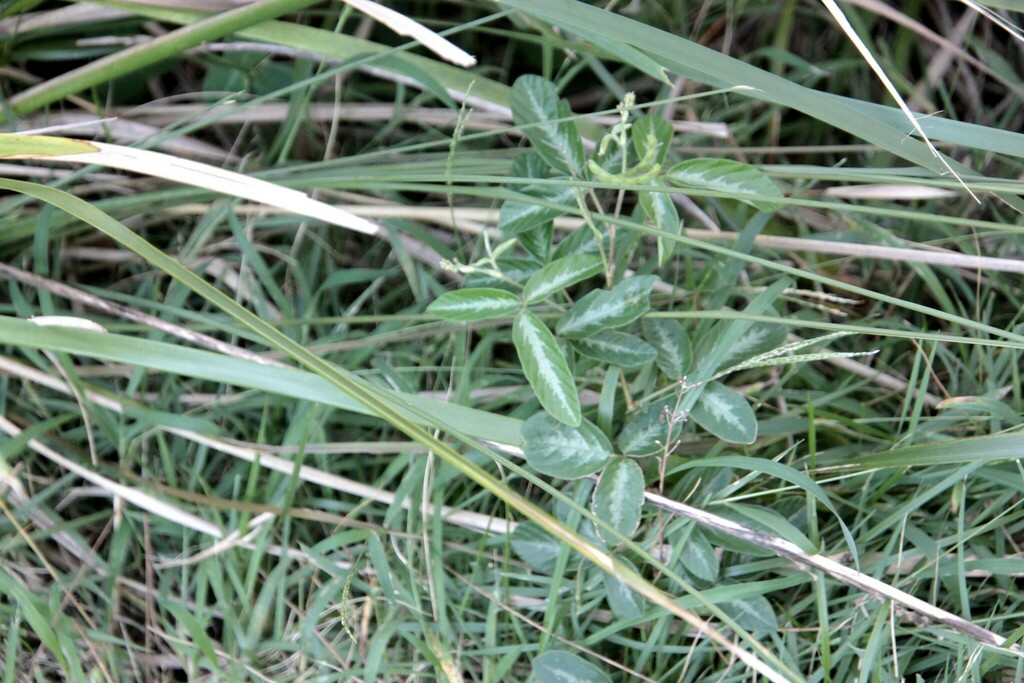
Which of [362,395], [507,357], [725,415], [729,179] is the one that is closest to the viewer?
[362,395]

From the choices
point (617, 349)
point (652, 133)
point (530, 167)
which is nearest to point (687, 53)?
point (652, 133)

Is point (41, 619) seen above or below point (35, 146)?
below

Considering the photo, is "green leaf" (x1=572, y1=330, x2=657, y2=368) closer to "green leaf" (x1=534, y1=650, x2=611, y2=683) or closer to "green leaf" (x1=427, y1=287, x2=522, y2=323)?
"green leaf" (x1=427, y1=287, x2=522, y2=323)

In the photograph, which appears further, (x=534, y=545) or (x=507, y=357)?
(x=507, y=357)

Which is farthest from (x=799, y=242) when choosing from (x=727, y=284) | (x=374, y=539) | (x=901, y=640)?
(x=374, y=539)

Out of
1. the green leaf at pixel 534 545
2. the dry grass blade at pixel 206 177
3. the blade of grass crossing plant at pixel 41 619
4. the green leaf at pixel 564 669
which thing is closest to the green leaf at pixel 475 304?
the dry grass blade at pixel 206 177

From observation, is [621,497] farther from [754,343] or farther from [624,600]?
[754,343]

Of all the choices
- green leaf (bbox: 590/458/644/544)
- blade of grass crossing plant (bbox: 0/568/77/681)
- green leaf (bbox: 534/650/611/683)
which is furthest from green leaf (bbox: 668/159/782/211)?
blade of grass crossing plant (bbox: 0/568/77/681)
